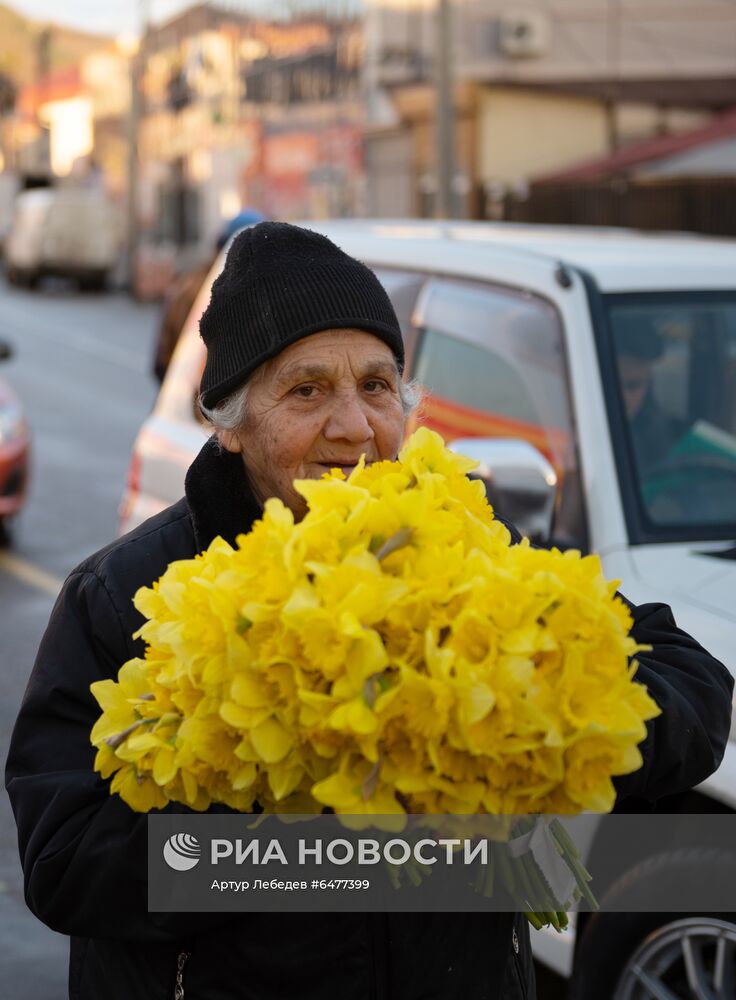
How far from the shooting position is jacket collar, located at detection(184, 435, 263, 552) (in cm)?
241

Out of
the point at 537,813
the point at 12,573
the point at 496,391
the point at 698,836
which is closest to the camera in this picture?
the point at 537,813

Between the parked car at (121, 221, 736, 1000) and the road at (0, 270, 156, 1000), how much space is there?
1365 mm

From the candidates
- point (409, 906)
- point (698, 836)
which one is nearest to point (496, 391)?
point (698, 836)

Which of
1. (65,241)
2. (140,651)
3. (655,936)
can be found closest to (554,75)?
(65,241)

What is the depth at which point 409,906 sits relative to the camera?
211cm

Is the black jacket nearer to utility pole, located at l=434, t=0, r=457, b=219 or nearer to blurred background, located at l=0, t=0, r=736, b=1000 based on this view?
blurred background, located at l=0, t=0, r=736, b=1000

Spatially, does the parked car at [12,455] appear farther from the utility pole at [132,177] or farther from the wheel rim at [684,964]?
the utility pole at [132,177]

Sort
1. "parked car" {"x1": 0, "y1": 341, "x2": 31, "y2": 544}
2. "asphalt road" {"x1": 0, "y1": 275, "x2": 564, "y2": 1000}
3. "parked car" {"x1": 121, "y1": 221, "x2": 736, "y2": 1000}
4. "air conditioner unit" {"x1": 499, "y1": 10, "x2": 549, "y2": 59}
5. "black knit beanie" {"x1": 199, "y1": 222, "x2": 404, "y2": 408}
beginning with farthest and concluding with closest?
"air conditioner unit" {"x1": 499, "y1": 10, "x2": 549, "y2": 59}, "parked car" {"x1": 0, "y1": 341, "x2": 31, "y2": 544}, "asphalt road" {"x1": 0, "y1": 275, "x2": 564, "y2": 1000}, "parked car" {"x1": 121, "y1": 221, "x2": 736, "y2": 1000}, "black knit beanie" {"x1": 199, "y1": 222, "x2": 404, "y2": 408}

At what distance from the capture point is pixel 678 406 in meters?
4.16

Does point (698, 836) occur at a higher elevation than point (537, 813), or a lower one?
lower

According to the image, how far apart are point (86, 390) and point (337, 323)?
18.0 meters

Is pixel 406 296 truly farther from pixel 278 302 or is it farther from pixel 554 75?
pixel 554 75

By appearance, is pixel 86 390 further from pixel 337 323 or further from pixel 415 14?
pixel 337 323

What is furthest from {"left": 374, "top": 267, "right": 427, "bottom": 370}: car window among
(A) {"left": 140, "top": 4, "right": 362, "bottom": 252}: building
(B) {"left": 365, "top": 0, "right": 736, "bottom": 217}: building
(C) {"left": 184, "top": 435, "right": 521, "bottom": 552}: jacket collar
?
(A) {"left": 140, "top": 4, "right": 362, "bottom": 252}: building
